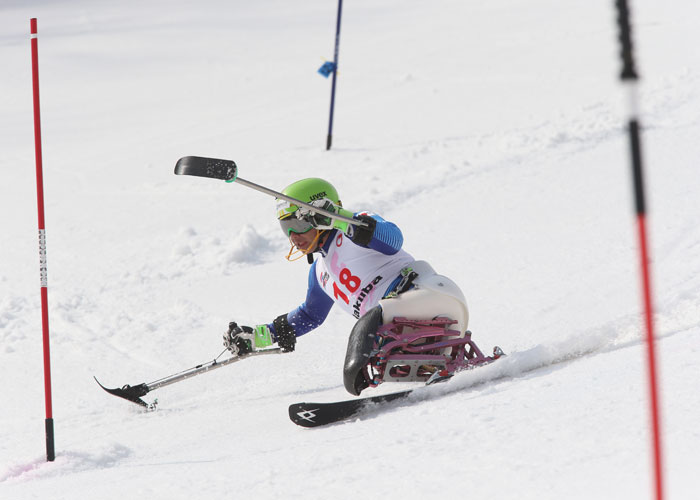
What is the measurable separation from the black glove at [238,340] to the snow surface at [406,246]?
34 centimetres

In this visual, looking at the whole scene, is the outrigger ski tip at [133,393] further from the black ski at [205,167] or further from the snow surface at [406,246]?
the black ski at [205,167]

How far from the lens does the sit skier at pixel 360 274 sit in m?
4.43

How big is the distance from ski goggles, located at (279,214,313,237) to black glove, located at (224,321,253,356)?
2.70 feet

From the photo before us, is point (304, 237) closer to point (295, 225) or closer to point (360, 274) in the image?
point (295, 225)

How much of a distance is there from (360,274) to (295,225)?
18.9 inches

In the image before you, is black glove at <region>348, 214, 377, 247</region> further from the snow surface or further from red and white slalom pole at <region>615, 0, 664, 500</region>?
red and white slalom pole at <region>615, 0, 664, 500</region>

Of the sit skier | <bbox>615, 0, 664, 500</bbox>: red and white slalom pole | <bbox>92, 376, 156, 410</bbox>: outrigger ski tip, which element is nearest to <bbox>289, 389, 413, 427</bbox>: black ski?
the sit skier

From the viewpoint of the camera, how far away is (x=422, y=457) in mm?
3107

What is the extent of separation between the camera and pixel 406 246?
8164 millimetres

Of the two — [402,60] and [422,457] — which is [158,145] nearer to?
[402,60]

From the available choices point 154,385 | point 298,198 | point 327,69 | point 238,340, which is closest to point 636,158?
point 298,198

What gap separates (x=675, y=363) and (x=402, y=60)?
14.6m

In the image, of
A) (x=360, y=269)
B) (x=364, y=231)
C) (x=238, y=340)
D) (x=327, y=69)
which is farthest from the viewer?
(x=327, y=69)

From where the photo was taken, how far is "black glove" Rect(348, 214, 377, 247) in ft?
14.5
